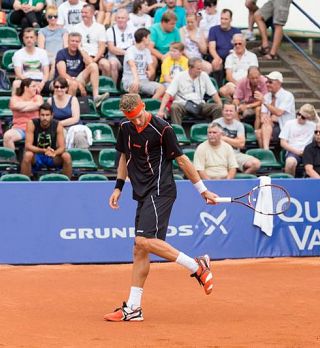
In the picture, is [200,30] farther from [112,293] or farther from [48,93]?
[112,293]

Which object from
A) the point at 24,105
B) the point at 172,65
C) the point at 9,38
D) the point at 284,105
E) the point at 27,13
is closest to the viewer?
the point at 24,105

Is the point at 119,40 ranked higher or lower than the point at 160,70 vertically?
higher

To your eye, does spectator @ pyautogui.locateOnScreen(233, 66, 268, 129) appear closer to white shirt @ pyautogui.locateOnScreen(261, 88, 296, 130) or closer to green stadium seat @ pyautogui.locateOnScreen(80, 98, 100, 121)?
white shirt @ pyautogui.locateOnScreen(261, 88, 296, 130)

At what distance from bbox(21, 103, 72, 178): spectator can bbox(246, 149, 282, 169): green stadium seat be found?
3.33 metres

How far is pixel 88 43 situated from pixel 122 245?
16.0ft

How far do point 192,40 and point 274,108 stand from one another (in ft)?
7.73

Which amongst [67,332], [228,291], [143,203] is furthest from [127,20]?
[67,332]

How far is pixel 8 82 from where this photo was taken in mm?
17828

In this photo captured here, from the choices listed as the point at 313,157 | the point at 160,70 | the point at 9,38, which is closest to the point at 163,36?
the point at 160,70

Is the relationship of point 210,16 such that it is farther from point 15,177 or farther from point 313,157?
point 15,177

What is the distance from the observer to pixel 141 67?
1830 cm

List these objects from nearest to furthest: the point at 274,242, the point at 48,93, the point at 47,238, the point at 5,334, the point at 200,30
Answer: the point at 5,334
the point at 47,238
the point at 274,242
the point at 48,93
the point at 200,30

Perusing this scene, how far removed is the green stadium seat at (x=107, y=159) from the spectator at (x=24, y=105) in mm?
1185

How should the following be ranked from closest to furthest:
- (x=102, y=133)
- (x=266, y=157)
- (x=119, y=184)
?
1. (x=119, y=184)
2. (x=102, y=133)
3. (x=266, y=157)
